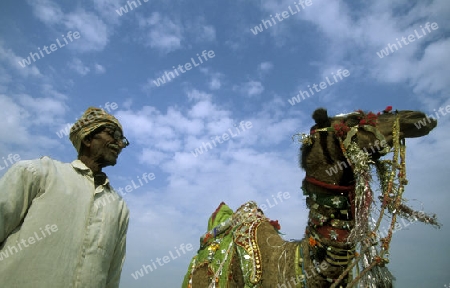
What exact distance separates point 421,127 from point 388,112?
0.40 m

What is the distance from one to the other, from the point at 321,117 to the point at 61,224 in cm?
Result: 287

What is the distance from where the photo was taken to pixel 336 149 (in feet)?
11.8

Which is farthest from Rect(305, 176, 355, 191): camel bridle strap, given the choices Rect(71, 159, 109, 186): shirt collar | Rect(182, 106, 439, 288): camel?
Rect(71, 159, 109, 186): shirt collar

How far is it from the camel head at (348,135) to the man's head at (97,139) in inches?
84.6

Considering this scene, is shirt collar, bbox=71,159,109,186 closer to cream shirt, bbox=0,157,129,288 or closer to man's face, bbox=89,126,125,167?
cream shirt, bbox=0,157,129,288

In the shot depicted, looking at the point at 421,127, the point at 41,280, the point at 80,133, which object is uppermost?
the point at 80,133

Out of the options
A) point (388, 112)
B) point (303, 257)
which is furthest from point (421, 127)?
point (303, 257)

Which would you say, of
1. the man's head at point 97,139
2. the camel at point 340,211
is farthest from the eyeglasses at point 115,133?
the camel at point 340,211

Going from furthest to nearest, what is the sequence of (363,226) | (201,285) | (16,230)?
1. (201,285)
2. (363,226)
3. (16,230)

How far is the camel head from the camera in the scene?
3.48 meters

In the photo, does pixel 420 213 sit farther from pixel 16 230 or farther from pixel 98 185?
pixel 16 230

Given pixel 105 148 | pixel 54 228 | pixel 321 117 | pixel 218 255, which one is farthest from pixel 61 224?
pixel 321 117

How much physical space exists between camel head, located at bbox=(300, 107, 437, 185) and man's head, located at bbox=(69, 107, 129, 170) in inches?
84.6

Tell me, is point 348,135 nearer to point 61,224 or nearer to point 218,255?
point 218,255
